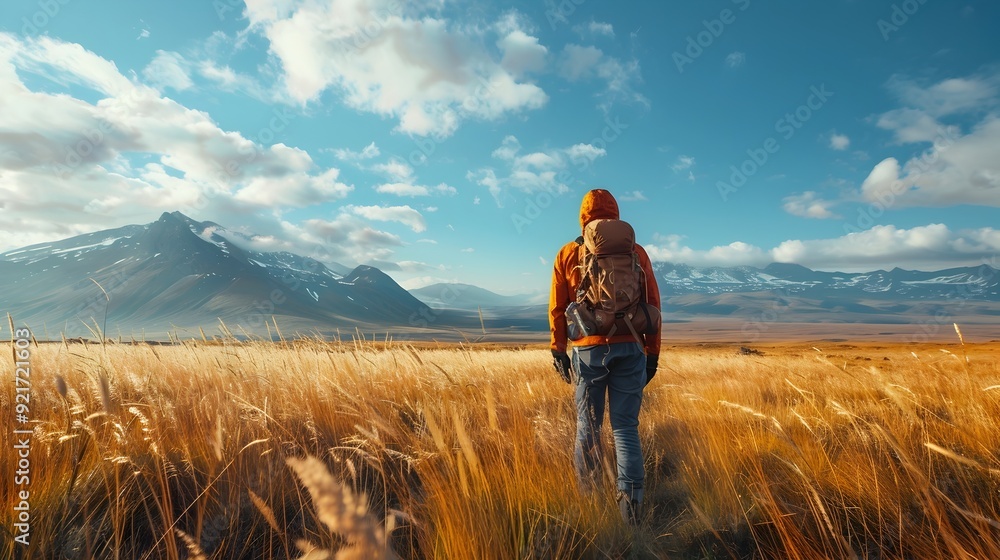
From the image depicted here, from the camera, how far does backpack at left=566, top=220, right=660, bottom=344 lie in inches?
156

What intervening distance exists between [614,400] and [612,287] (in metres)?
1.03

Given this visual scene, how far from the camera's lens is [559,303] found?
4461 millimetres

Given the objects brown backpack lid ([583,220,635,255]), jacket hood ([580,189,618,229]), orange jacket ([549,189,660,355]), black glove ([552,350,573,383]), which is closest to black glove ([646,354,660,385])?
orange jacket ([549,189,660,355])

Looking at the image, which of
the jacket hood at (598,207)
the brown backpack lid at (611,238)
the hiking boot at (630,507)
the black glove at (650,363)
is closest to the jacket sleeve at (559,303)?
the jacket hood at (598,207)

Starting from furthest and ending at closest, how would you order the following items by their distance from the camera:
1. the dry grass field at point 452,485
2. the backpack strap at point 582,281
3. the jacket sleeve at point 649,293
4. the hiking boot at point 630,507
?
the jacket sleeve at point 649,293 < the backpack strap at point 582,281 < the hiking boot at point 630,507 < the dry grass field at point 452,485

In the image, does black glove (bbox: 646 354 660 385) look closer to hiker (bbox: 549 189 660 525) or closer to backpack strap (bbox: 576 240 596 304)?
hiker (bbox: 549 189 660 525)

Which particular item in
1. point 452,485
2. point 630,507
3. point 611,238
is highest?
point 611,238

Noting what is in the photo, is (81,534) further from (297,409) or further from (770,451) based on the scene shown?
(770,451)

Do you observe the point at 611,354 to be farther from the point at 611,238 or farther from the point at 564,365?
the point at 611,238

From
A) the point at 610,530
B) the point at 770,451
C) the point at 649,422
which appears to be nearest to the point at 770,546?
the point at 610,530

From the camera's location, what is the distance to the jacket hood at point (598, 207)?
172 inches

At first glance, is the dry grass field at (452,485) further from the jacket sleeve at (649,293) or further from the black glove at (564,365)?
the jacket sleeve at (649,293)

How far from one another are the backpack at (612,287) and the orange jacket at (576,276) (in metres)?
0.24

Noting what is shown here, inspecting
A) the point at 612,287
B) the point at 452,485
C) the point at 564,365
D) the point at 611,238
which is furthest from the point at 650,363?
the point at 452,485
